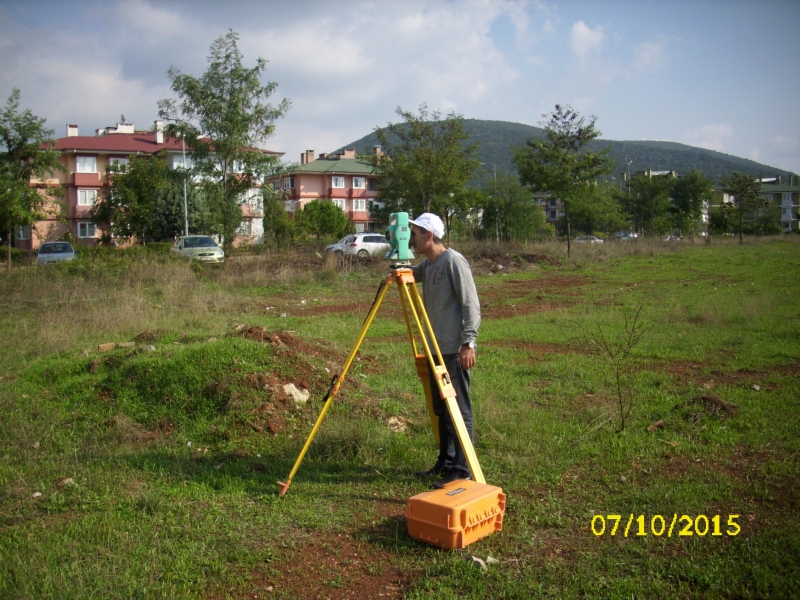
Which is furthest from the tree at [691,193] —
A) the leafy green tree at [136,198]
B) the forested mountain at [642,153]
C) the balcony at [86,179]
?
the forested mountain at [642,153]

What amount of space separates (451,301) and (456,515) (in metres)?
1.61

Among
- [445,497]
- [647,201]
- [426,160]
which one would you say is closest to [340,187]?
[647,201]

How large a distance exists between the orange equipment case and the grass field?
0.09 m

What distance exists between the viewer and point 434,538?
3.86 meters

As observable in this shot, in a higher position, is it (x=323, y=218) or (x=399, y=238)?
(x=323, y=218)

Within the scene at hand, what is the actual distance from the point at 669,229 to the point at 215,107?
152 ft

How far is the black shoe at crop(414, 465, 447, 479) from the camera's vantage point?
16.3 feet

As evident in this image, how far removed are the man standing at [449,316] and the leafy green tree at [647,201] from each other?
192 ft

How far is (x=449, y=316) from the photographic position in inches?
188

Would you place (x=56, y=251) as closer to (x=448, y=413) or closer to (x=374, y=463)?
(x=374, y=463)

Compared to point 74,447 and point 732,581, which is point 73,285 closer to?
point 74,447

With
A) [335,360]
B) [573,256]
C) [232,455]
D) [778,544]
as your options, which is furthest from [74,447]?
[573,256]

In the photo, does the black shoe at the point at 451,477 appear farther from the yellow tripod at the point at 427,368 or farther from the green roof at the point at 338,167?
the green roof at the point at 338,167

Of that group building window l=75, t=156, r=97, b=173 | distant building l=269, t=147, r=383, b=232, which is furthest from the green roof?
building window l=75, t=156, r=97, b=173
